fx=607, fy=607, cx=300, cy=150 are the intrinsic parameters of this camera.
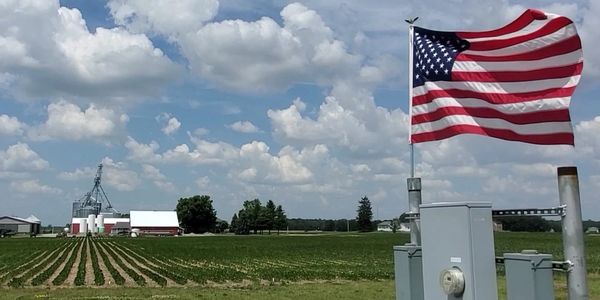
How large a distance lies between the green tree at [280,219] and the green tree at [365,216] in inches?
897

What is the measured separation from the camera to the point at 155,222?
150750mm

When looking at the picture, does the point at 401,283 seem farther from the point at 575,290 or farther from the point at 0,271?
the point at 0,271

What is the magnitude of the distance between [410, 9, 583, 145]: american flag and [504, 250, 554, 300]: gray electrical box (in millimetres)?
1167

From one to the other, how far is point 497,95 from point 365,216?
591 ft

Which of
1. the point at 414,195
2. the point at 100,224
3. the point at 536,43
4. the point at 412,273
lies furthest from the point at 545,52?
the point at 100,224

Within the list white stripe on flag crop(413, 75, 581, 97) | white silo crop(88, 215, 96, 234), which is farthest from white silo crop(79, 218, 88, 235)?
white stripe on flag crop(413, 75, 581, 97)

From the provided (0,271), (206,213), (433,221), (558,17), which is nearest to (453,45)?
(558,17)

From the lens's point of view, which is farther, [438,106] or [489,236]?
[438,106]

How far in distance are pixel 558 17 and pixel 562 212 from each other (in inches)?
74.4

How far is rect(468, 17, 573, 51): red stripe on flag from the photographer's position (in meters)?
5.84

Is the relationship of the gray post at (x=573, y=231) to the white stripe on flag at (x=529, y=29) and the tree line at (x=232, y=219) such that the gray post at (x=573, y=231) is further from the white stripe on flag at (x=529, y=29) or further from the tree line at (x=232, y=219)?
the tree line at (x=232, y=219)

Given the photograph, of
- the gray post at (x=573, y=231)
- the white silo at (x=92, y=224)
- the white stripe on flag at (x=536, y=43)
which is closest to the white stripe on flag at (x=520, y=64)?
the white stripe on flag at (x=536, y=43)

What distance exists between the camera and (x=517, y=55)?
6277mm

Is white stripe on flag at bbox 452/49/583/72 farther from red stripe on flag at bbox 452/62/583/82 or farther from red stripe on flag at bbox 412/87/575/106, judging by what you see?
red stripe on flag at bbox 412/87/575/106
